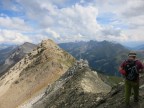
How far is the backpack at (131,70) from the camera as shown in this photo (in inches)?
798

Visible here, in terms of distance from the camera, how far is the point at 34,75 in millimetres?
70438

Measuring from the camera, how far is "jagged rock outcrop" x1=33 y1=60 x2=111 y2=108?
1271 inches

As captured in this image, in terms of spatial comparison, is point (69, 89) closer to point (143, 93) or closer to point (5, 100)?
point (143, 93)

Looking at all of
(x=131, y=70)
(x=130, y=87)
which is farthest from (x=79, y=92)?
(x=131, y=70)

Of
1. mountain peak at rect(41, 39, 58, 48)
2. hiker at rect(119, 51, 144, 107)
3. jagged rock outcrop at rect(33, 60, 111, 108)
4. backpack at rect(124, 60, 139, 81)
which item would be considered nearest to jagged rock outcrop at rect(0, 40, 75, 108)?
mountain peak at rect(41, 39, 58, 48)

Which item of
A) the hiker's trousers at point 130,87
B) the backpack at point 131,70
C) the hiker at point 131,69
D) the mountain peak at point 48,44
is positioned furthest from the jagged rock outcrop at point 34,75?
the backpack at point 131,70

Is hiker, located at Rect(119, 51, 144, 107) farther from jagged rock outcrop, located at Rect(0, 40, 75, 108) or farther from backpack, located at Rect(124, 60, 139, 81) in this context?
jagged rock outcrop, located at Rect(0, 40, 75, 108)

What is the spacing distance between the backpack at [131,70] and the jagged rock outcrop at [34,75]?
42102 millimetres

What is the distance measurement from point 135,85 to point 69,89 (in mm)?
21486

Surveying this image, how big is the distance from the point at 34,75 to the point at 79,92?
1374 inches

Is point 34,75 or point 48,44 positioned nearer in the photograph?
point 34,75

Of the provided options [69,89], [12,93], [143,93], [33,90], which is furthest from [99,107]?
[12,93]

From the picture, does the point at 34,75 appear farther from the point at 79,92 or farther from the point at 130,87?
the point at 130,87

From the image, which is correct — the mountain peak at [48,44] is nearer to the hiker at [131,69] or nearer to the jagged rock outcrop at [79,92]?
the jagged rock outcrop at [79,92]
